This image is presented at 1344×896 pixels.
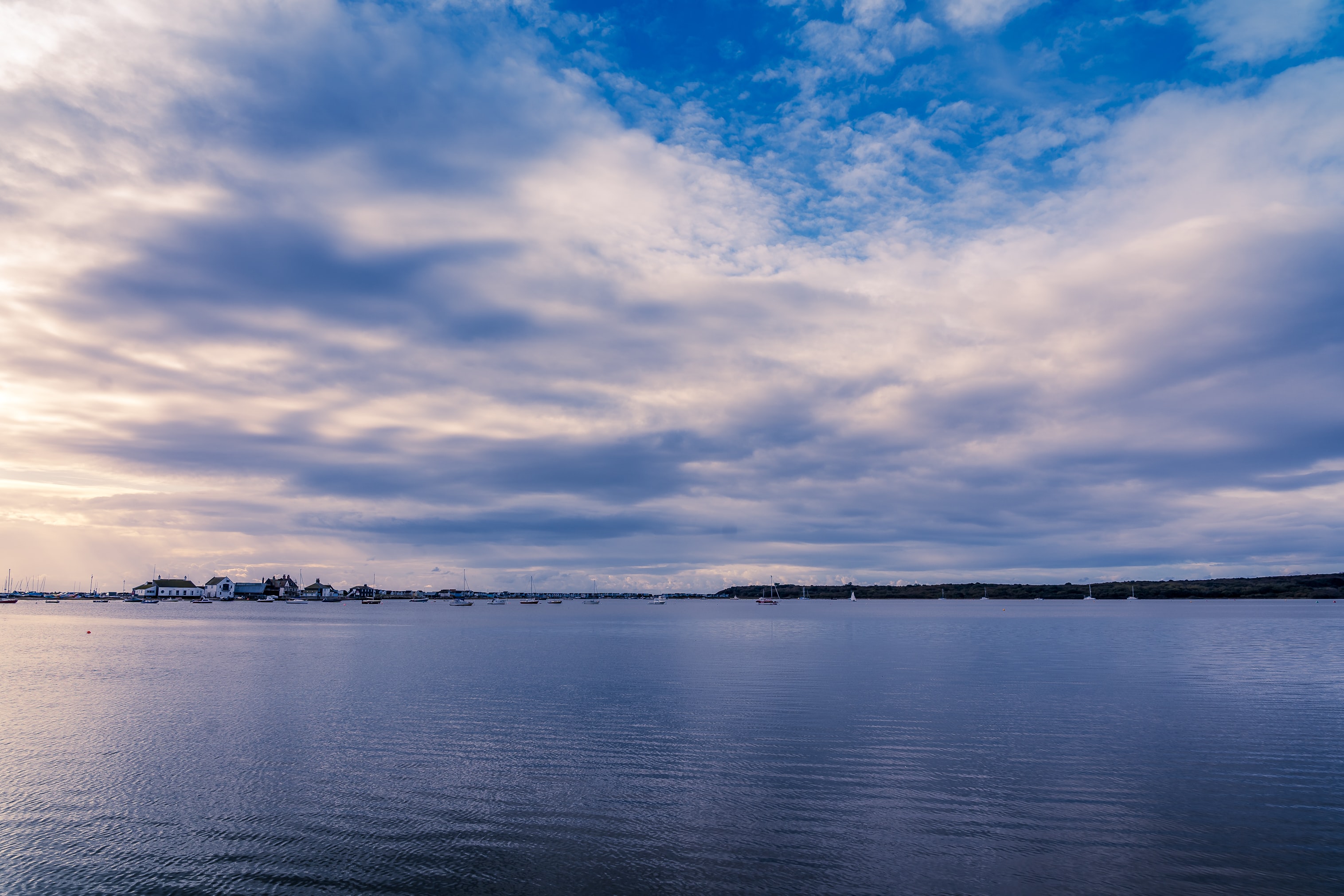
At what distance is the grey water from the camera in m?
22.0

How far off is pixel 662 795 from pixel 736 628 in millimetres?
146615

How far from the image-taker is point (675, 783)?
3159cm

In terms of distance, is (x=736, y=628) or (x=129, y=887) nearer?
(x=129, y=887)

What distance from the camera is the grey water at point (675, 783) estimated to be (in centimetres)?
2202

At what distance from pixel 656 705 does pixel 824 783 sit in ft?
73.8

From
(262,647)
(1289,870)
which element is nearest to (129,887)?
(1289,870)

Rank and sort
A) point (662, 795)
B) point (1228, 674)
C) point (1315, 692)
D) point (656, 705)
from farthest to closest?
point (1228, 674), point (1315, 692), point (656, 705), point (662, 795)

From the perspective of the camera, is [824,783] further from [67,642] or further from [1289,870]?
[67,642]

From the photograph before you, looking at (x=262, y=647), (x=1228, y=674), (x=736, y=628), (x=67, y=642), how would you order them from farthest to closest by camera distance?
(x=736, y=628) → (x=67, y=642) → (x=262, y=647) → (x=1228, y=674)

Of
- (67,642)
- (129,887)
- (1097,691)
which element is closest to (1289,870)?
(129,887)

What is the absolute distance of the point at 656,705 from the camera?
5206cm

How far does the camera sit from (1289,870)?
21969mm

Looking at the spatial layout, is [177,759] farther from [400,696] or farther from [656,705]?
[656,705]

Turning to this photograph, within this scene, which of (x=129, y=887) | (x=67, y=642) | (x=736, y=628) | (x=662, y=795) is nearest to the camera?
(x=129, y=887)
